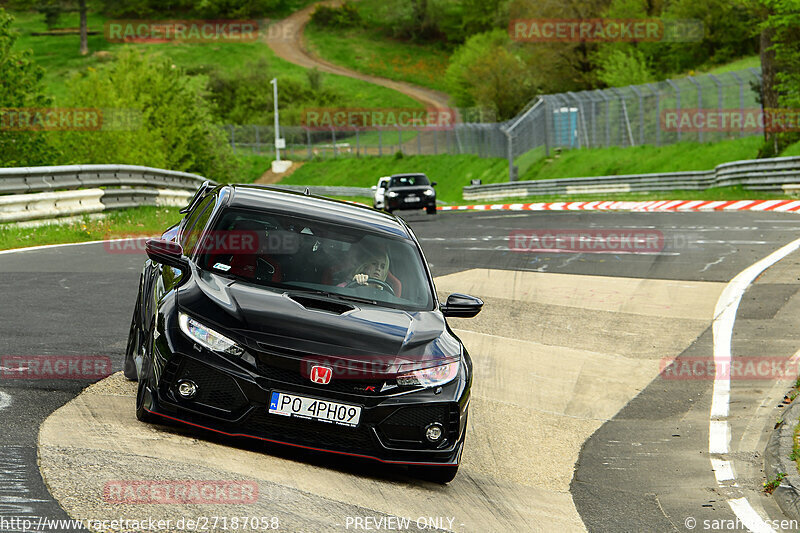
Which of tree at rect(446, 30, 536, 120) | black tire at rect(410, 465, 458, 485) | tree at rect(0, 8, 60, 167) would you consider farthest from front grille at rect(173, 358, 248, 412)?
tree at rect(446, 30, 536, 120)

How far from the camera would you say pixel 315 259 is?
719 centimetres

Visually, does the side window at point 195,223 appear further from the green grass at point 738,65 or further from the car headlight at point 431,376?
the green grass at point 738,65

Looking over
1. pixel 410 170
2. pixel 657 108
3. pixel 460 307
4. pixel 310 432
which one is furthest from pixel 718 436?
pixel 410 170

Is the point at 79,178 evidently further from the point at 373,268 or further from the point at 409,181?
the point at 409,181

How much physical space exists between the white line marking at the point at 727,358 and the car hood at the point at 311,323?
2.11 metres

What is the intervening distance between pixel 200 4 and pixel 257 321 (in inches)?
5526

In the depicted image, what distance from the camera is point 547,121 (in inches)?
2264

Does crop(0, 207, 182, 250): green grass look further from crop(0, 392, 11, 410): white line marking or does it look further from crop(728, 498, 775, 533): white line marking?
crop(728, 498, 775, 533): white line marking

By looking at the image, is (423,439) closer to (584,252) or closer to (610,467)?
(610,467)

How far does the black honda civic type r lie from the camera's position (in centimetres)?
606

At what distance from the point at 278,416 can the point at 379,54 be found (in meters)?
138

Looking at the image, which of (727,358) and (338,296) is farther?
(727,358)

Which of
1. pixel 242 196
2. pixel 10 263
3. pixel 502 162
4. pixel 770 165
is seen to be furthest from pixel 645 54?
pixel 242 196

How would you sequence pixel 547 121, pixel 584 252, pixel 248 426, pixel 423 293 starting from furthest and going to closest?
pixel 547 121
pixel 584 252
pixel 423 293
pixel 248 426
